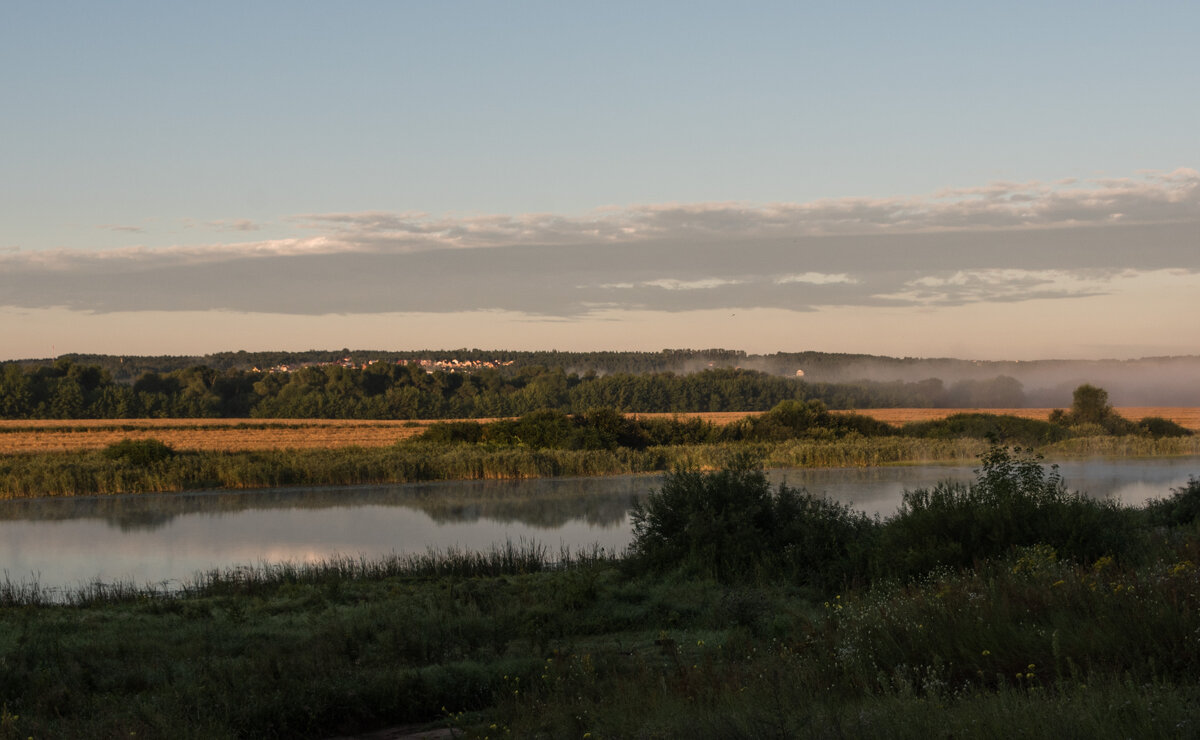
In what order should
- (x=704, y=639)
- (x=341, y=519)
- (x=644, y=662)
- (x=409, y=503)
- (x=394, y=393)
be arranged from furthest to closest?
(x=394, y=393) → (x=409, y=503) → (x=341, y=519) → (x=704, y=639) → (x=644, y=662)

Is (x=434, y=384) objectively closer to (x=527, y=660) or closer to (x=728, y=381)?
(x=728, y=381)

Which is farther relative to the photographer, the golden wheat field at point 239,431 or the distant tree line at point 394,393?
the distant tree line at point 394,393

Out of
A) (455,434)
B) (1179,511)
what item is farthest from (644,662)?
(455,434)

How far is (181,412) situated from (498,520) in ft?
227

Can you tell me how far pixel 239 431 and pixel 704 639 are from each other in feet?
205

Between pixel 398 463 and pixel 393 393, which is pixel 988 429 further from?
pixel 393 393

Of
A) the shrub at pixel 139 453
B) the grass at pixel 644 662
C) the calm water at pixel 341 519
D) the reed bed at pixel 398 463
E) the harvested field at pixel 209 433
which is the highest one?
the grass at pixel 644 662

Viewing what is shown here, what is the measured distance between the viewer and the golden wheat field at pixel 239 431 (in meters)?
54.9

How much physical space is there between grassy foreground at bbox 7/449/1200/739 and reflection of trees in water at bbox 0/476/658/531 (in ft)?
32.3

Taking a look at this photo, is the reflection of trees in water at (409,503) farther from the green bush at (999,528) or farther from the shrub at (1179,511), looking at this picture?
the green bush at (999,528)

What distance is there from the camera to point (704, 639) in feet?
34.0

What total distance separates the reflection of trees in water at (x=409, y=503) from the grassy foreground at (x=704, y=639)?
985 centimetres

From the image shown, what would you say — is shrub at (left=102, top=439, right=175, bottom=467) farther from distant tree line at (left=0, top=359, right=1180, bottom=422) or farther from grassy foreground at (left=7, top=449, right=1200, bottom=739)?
distant tree line at (left=0, top=359, right=1180, bottom=422)

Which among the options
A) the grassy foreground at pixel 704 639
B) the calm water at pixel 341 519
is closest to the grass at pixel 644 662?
the grassy foreground at pixel 704 639
